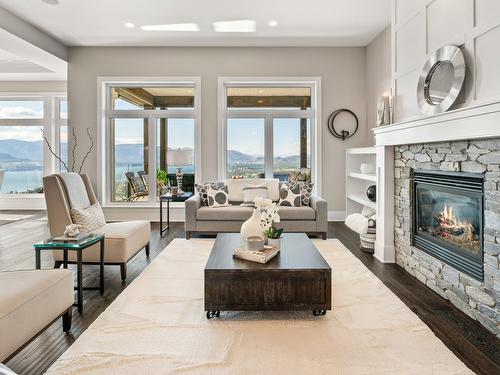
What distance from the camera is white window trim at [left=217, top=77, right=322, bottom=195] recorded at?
20.7ft

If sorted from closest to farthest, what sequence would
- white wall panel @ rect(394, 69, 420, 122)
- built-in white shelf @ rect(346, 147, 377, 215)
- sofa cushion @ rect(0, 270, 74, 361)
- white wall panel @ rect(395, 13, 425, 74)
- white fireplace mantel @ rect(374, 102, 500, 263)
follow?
sofa cushion @ rect(0, 270, 74, 361), white fireplace mantel @ rect(374, 102, 500, 263), white wall panel @ rect(395, 13, 425, 74), white wall panel @ rect(394, 69, 420, 122), built-in white shelf @ rect(346, 147, 377, 215)

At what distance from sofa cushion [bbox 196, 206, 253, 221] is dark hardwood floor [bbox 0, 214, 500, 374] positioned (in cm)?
60

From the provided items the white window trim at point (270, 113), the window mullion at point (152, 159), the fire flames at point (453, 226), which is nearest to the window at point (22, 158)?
the window mullion at point (152, 159)

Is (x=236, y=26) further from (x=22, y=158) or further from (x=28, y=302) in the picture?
(x=22, y=158)

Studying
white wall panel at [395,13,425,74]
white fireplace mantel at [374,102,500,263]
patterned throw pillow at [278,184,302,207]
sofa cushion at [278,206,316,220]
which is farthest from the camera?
patterned throw pillow at [278,184,302,207]

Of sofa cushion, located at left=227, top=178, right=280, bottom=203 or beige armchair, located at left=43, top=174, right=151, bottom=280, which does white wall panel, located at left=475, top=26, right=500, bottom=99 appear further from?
sofa cushion, located at left=227, top=178, right=280, bottom=203

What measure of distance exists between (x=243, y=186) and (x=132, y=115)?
271 centimetres

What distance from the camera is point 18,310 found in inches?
69.1

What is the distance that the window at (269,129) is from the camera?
21.3ft

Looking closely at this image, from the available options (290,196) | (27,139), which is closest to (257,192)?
(290,196)

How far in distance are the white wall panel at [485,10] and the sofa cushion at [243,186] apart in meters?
3.47

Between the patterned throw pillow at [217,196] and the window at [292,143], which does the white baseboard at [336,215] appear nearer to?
the window at [292,143]

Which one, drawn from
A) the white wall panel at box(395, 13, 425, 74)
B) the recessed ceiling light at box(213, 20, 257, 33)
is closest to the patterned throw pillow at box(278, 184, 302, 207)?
the white wall panel at box(395, 13, 425, 74)

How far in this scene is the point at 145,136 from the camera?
659 centimetres
